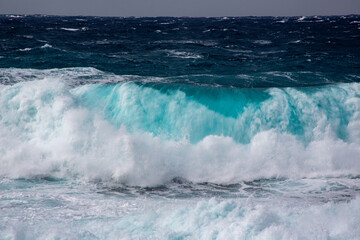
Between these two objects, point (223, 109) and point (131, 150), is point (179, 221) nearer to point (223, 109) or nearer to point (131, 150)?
point (131, 150)

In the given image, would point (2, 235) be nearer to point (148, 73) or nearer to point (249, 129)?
point (249, 129)

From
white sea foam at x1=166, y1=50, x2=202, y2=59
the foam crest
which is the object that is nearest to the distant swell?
the foam crest

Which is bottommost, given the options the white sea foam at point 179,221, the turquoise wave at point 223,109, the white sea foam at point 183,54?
the white sea foam at point 179,221

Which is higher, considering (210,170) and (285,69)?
(285,69)

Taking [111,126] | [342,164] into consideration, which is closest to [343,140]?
[342,164]

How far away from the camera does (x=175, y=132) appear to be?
363 inches

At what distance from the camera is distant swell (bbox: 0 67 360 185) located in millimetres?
8141

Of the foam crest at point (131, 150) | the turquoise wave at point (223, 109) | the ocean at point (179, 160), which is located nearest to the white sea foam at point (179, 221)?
the ocean at point (179, 160)

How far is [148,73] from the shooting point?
13766 mm

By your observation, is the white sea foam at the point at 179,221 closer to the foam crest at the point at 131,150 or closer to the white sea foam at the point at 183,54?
the foam crest at the point at 131,150

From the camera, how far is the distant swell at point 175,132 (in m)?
8.14

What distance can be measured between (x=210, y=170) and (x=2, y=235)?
4.57m

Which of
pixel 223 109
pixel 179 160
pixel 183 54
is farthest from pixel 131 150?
pixel 183 54

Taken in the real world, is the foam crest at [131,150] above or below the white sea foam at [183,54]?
below
